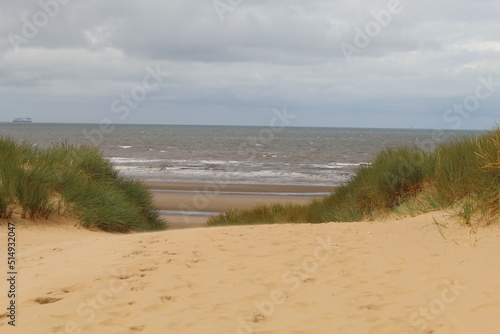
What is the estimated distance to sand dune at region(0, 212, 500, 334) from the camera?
4848 mm

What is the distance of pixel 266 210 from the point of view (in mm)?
14820

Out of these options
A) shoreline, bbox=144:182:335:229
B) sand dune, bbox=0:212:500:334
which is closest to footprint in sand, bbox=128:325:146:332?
sand dune, bbox=0:212:500:334

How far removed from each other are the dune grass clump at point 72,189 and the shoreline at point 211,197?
2924 mm

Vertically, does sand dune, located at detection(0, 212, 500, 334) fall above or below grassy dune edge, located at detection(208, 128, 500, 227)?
below

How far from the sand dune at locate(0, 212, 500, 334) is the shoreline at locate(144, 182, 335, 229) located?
8846 millimetres

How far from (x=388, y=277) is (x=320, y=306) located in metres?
1.07

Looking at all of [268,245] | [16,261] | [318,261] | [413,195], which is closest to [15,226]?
[16,261]

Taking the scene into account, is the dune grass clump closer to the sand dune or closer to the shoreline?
the sand dune

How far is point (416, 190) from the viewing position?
40.2ft

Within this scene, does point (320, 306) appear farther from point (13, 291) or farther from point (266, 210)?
point (266, 210)

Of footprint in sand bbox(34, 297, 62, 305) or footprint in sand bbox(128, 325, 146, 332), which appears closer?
footprint in sand bbox(128, 325, 146, 332)

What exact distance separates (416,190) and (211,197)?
38.6ft

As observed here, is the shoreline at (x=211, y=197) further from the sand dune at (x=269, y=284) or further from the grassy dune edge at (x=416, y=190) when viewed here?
the sand dune at (x=269, y=284)

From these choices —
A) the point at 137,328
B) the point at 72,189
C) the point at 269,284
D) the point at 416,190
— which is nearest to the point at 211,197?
the point at 72,189
